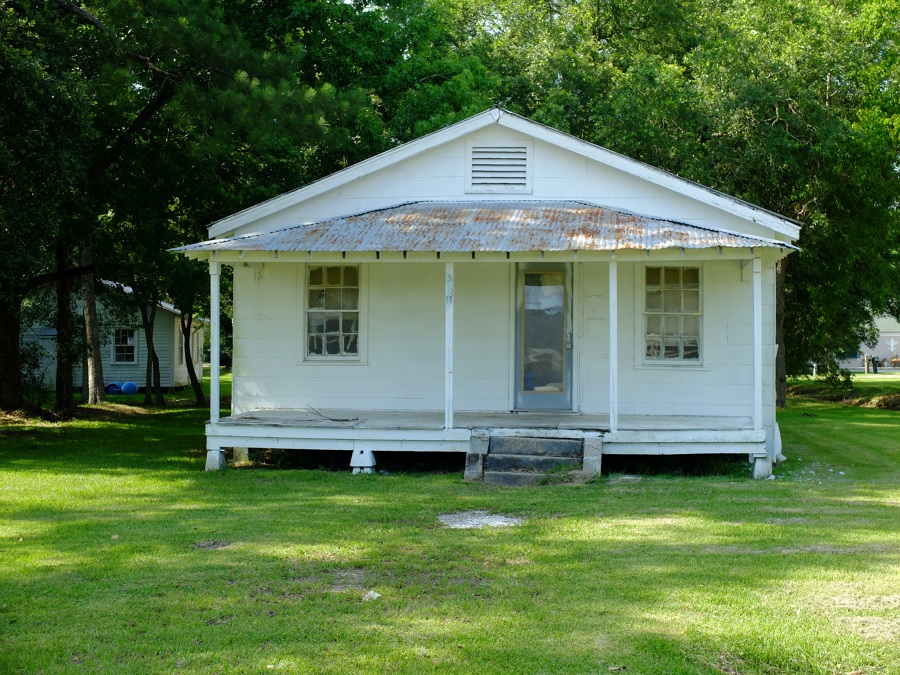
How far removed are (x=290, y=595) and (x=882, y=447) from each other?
11997 millimetres

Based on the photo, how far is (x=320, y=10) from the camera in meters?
19.2

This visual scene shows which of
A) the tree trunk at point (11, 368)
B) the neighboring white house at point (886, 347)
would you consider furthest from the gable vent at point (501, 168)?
the neighboring white house at point (886, 347)

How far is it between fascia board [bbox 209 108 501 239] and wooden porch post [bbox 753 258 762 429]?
436cm

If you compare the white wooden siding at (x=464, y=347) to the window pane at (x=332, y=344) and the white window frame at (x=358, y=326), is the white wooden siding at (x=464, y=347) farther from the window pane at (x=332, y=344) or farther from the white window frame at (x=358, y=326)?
the window pane at (x=332, y=344)

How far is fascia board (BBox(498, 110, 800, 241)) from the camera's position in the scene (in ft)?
41.8

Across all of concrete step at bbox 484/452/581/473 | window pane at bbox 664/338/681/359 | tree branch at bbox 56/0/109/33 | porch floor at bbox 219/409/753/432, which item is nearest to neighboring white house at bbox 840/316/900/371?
window pane at bbox 664/338/681/359

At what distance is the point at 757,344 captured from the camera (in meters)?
11.5

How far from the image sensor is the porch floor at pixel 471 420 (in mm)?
11867

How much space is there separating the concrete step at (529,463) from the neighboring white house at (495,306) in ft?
2.87

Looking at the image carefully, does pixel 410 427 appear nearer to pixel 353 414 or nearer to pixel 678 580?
pixel 353 414

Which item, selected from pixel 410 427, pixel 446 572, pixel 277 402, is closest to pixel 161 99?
pixel 277 402

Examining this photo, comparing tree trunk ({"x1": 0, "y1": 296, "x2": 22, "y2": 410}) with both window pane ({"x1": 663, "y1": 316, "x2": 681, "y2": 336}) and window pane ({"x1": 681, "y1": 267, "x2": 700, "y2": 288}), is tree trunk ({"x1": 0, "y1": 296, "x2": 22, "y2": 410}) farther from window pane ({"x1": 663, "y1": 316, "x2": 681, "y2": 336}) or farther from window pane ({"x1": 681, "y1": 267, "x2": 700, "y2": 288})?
window pane ({"x1": 681, "y1": 267, "x2": 700, "y2": 288})

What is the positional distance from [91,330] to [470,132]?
13.8 metres

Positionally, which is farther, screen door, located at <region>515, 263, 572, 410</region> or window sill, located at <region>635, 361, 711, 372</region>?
screen door, located at <region>515, 263, 572, 410</region>
